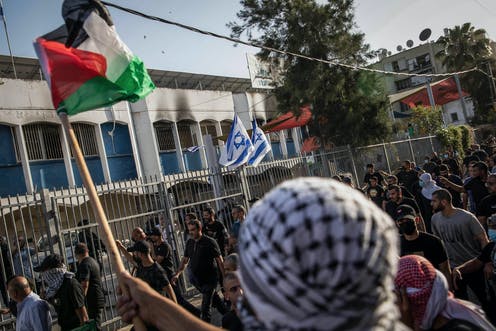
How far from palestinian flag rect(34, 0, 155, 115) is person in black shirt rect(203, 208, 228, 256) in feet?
17.9

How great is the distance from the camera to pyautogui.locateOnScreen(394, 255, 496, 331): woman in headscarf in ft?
8.34

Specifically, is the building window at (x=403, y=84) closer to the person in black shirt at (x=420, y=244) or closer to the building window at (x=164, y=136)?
the building window at (x=164, y=136)

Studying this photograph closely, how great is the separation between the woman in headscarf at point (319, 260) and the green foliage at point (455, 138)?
936 inches

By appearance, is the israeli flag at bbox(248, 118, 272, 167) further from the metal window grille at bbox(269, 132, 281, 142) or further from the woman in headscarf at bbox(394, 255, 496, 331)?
the metal window grille at bbox(269, 132, 281, 142)

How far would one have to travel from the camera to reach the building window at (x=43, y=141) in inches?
737

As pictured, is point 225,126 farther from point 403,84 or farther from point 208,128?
point 403,84

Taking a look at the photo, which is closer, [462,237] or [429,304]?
[429,304]

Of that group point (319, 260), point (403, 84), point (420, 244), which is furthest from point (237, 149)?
point (403, 84)

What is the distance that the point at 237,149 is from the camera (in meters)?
11.5

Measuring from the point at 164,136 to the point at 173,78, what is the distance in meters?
3.85

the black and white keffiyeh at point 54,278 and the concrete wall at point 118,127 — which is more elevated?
the concrete wall at point 118,127

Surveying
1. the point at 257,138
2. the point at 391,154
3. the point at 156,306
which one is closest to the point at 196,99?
the point at 391,154

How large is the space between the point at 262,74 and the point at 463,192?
50.6 ft

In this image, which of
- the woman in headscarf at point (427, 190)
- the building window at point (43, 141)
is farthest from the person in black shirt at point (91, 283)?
the building window at point (43, 141)
